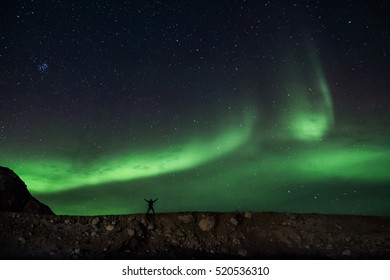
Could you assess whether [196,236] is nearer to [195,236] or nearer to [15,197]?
[195,236]

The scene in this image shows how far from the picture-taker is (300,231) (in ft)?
30.4

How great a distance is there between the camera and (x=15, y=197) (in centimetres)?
1470

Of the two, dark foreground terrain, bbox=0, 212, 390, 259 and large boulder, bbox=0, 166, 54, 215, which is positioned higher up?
large boulder, bbox=0, 166, 54, 215

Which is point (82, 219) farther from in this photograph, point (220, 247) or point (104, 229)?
point (220, 247)

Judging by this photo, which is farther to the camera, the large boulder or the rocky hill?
the large boulder

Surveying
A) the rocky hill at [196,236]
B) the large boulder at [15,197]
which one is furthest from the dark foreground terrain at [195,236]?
the large boulder at [15,197]

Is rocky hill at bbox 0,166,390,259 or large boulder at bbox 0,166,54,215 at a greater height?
large boulder at bbox 0,166,54,215

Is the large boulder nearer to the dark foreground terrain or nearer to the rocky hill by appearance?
the rocky hill

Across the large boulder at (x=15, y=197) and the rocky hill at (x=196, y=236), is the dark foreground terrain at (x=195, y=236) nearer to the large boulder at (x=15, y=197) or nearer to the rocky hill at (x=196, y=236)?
the rocky hill at (x=196, y=236)

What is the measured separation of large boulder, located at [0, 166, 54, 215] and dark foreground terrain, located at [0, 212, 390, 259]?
5.53 meters

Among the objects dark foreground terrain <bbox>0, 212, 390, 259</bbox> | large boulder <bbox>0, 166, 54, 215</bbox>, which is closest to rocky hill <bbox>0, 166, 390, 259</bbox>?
dark foreground terrain <bbox>0, 212, 390, 259</bbox>

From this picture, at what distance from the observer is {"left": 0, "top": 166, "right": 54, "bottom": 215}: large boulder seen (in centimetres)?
1417

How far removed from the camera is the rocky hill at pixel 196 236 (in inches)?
320
